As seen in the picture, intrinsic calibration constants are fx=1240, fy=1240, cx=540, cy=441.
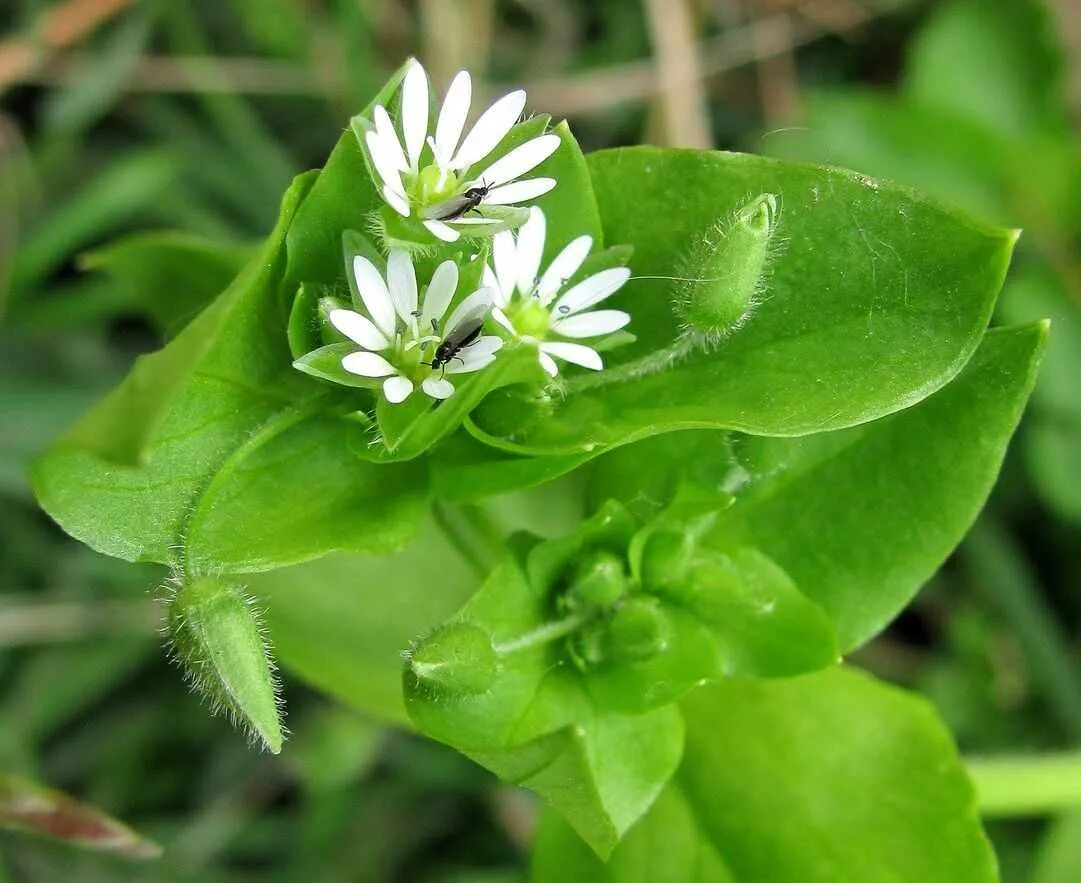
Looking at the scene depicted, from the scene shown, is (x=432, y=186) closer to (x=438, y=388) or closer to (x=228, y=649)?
(x=438, y=388)

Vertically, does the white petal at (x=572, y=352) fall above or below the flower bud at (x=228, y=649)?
above

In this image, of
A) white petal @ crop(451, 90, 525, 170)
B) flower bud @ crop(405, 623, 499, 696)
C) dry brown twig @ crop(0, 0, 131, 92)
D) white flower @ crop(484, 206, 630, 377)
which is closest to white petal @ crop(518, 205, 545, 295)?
white flower @ crop(484, 206, 630, 377)

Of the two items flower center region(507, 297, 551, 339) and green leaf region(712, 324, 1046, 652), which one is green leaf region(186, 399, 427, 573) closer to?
flower center region(507, 297, 551, 339)

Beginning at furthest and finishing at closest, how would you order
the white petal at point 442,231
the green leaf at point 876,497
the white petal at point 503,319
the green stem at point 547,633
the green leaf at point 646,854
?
1. the green leaf at point 646,854
2. the green leaf at point 876,497
3. the green stem at point 547,633
4. the white petal at point 503,319
5. the white petal at point 442,231

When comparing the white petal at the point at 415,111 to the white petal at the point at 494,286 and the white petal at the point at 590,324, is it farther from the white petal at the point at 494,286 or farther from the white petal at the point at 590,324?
the white petal at the point at 590,324

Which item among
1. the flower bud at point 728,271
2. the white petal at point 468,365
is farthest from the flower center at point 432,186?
the flower bud at point 728,271
